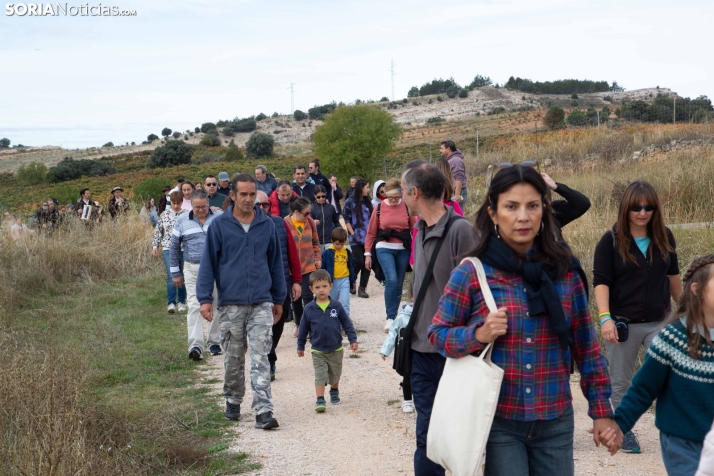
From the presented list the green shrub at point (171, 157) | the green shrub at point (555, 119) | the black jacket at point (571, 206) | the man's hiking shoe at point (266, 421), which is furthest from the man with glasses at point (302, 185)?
the green shrub at point (171, 157)

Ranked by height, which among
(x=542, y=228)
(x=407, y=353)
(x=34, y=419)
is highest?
(x=542, y=228)

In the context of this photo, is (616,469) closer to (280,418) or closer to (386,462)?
(386,462)

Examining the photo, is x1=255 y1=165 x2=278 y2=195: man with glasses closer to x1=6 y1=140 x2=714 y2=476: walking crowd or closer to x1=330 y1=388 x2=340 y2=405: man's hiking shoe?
x1=6 y1=140 x2=714 y2=476: walking crowd

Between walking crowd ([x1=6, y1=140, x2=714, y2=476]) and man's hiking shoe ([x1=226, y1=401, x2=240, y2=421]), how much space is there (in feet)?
0.06

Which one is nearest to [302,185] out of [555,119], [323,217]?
[323,217]

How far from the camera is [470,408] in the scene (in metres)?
3.11

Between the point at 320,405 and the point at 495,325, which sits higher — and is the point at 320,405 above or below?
below

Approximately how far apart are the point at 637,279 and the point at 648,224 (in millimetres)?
410

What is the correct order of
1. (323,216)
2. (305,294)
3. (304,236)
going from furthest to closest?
(323,216), (305,294), (304,236)

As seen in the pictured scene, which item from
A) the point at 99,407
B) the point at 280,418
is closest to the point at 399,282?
the point at 280,418

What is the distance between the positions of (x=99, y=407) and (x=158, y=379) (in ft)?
6.27

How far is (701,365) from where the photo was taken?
3377 millimetres

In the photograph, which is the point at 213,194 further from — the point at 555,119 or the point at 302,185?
the point at 555,119

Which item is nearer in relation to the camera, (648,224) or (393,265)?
(648,224)
